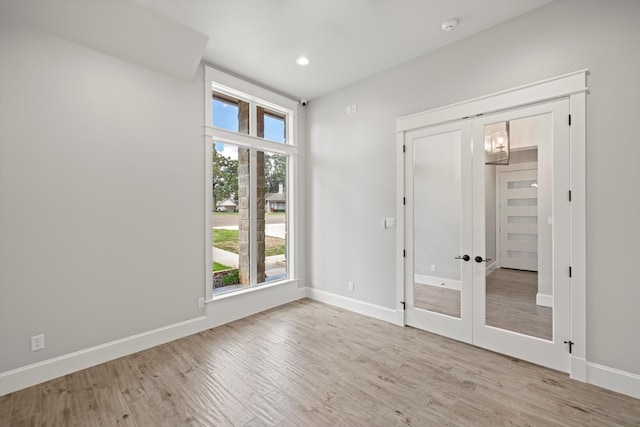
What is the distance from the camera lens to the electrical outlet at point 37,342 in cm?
235

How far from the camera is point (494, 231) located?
293 centimetres

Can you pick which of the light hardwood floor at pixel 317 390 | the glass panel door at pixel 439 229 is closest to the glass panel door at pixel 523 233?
the glass panel door at pixel 439 229

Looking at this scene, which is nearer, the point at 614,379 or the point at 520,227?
the point at 614,379

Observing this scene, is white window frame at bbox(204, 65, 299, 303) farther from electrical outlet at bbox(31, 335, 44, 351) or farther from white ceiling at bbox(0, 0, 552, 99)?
electrical outlet at bbox(31, 335, 44, 351)

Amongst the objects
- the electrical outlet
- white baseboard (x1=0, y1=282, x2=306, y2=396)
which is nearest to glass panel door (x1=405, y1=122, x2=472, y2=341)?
white baseboard (x1=0, y1=282, x2=306, y2=396)

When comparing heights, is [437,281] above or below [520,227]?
below

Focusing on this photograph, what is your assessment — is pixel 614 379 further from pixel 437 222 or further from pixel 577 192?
pixel 437 222

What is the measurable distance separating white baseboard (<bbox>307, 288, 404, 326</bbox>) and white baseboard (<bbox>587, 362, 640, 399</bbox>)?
1716mm

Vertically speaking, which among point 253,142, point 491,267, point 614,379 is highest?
point 253,142

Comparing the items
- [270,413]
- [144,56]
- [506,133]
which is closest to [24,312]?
[270,413]

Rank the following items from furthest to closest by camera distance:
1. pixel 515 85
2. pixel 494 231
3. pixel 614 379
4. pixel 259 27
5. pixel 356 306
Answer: pixel 356 306
pixel 494 231
pixel 259 27
pixel 515 85
pixel 614 379

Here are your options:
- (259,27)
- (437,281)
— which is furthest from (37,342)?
(437,281)

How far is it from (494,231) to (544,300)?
0.76 metres

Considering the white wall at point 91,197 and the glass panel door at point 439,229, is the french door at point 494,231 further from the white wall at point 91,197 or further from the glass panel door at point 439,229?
the white wall at point 91,197
